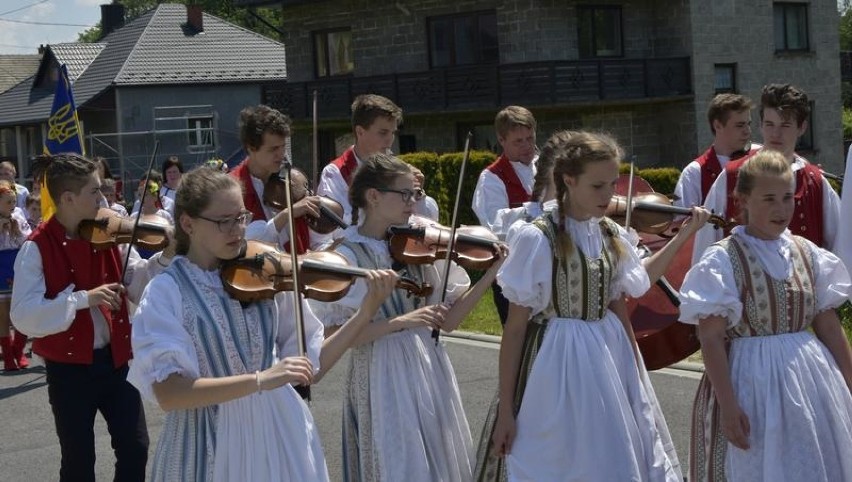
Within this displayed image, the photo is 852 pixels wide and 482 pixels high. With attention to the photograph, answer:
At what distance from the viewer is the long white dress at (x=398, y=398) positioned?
516 cm

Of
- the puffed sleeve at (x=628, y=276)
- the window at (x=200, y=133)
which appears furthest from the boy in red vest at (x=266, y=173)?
the window at (x=200, y=133)

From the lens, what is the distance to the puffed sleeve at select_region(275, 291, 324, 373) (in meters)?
4.23

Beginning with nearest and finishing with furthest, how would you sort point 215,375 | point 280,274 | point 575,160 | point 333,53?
point 215,375
point 280,274
point 575,160
point 333,53

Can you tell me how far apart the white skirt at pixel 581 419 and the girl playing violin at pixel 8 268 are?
7.74 meters

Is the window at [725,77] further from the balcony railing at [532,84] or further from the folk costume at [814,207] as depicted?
the folk costume at [814,207]

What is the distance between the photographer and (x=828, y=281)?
188 inches

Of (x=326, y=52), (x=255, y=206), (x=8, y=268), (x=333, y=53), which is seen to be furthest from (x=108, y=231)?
(x=326, y=52)

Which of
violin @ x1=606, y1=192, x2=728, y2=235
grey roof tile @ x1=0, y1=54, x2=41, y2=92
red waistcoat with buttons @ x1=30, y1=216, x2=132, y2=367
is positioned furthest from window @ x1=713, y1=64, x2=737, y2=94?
grey roof tile @ x1=0, y1=54, x2=41, y2=92

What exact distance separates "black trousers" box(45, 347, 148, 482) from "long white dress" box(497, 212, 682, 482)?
173 cm

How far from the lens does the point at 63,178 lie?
570 cm

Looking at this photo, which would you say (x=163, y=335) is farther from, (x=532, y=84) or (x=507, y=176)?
(x=532, y=84)

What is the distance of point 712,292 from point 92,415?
2.65 meters

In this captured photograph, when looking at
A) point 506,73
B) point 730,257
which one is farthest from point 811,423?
point 506,73

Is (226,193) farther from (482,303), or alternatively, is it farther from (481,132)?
(481,132)
